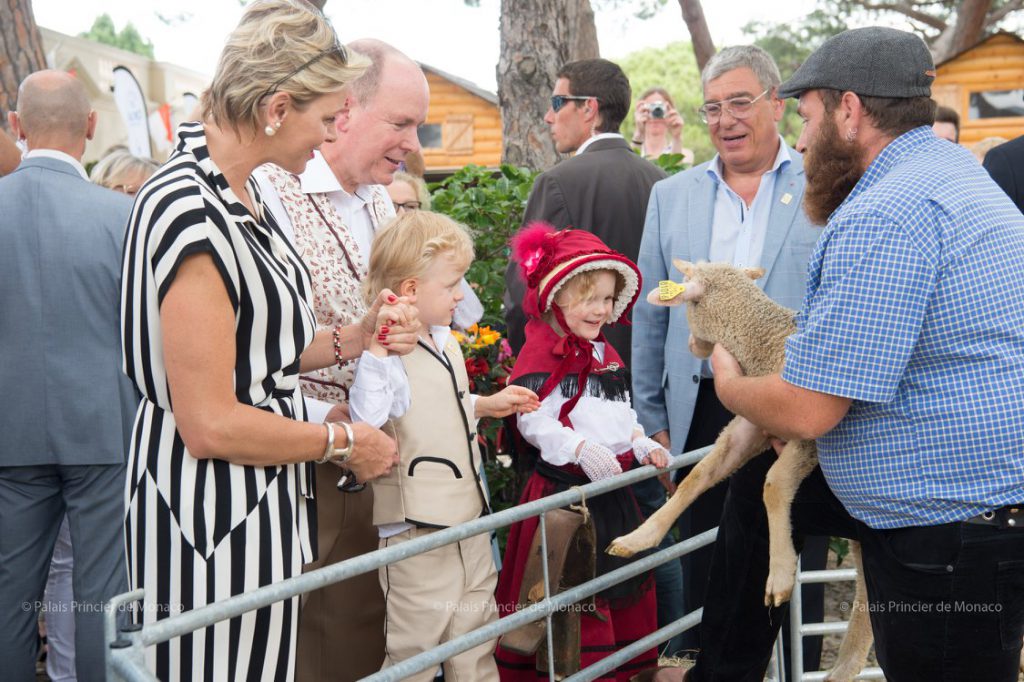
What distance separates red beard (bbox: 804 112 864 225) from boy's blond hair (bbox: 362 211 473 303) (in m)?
1.12

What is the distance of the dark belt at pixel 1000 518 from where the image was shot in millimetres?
2389

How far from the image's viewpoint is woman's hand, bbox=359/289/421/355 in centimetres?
280

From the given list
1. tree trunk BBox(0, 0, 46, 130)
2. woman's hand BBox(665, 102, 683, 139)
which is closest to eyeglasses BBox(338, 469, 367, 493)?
woman's hand BBox(665, 102, 683, 139)

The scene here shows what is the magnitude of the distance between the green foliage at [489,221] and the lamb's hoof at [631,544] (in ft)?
6.88

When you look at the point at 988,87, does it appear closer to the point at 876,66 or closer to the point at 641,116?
the point at 641,116

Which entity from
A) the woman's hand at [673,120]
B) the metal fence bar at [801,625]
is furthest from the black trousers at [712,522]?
the woman's hand at [673,120]

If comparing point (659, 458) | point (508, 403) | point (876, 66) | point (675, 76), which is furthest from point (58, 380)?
point (675, 76)

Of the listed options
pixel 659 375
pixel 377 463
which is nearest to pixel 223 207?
pixel 377 463

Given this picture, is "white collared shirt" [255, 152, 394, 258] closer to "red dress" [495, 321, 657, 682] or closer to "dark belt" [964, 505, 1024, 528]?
"red dress" [495, 321, 657, 682]

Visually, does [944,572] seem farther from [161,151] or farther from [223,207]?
[161,151]

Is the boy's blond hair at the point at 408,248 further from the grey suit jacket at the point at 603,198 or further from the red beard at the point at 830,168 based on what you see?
the grey suit jacket at the point at 603,198

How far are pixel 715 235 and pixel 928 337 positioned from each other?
1.98 metres

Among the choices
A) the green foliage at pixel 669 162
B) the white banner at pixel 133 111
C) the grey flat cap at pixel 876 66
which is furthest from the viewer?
the white banner at pixel 133 111

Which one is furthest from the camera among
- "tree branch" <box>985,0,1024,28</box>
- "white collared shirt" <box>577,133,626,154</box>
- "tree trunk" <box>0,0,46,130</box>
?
"tree branch" <box>985,0,1024,28</box>
